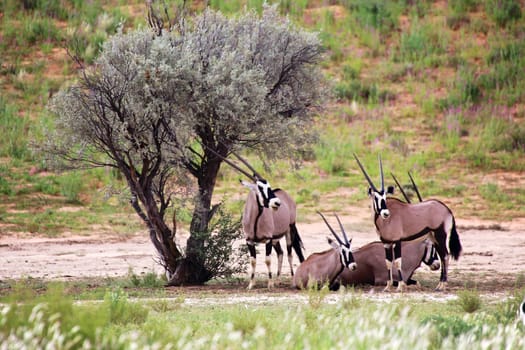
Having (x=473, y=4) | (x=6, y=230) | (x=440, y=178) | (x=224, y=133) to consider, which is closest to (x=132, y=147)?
(x=224, y=133)

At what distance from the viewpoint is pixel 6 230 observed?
70.7 ft

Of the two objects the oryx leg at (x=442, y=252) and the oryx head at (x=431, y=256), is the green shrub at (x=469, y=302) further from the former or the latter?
the oryx head at (x=431, y=256)

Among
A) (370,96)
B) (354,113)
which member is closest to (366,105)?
(370,96)

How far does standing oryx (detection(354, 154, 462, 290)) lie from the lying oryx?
2.27ft

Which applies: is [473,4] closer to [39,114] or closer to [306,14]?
[306,14]

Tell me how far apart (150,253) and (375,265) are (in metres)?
6.22

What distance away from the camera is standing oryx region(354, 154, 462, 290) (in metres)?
14.3

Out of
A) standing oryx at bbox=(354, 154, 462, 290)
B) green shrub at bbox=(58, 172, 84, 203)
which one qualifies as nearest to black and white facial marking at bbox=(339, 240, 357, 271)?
standing oryx at bbox=(354, 154, 462, 290)

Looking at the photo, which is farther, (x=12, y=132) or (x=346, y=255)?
(x=12, y=132)

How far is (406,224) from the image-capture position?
47.1 ft

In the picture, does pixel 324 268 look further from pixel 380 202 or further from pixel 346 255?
pixel 380 202

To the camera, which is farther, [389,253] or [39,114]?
[39,114]

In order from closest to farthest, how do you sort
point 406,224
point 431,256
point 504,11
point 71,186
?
point 406,224 → point 431,256 → point 71,186 → point 504,11

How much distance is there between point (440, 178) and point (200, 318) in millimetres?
16810
